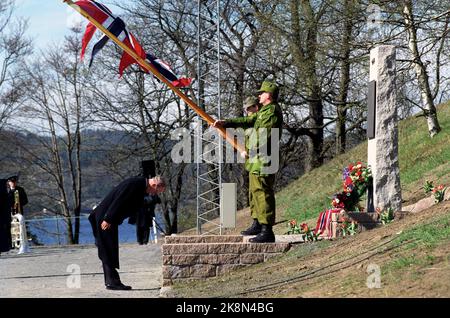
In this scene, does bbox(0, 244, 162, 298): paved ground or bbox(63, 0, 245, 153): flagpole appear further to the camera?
bbox(63, 0, 245, 153): flagpole

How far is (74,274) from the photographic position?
46.2ft

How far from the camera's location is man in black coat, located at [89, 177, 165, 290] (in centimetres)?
1075

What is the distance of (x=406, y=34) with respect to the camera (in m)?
21.4

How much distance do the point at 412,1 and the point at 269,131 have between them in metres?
9.37

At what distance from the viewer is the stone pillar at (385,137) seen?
13.1 m

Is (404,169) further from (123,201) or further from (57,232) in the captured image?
(57,232)

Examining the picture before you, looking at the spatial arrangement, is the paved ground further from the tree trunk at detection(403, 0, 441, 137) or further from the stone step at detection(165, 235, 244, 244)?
the tree trunk at detection(403, 0, 441, 137)

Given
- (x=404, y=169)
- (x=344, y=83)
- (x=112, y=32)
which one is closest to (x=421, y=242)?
(x=112, y=32)

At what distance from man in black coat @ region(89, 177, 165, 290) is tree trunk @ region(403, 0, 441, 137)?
961 centimetres

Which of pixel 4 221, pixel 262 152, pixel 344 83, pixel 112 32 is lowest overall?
pixel 4 221

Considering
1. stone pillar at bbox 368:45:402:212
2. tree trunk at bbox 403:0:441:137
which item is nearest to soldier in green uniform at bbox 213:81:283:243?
stone pillar at bbox 368:45:402:212

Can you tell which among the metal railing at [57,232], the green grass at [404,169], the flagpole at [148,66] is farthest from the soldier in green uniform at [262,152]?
the metal railing at [57,232]

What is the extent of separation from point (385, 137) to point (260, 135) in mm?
2500
